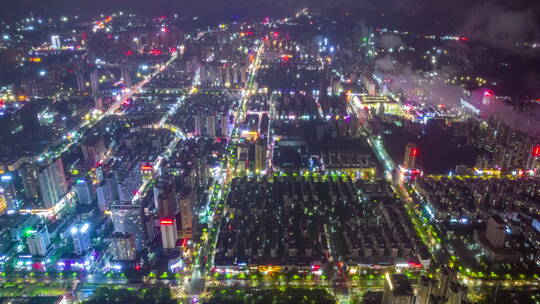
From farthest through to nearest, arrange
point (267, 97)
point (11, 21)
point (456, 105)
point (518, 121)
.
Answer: point (11, 21) → point (267, 97) → point (456, 105) → point (518, 121)

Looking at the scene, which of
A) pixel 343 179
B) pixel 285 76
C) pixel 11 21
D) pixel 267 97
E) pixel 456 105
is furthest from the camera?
pixel 11 21

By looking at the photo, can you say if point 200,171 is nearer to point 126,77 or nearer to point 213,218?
point 213,218

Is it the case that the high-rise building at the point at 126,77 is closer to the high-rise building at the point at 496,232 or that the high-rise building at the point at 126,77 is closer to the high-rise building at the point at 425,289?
the high-rise building at the point at 496,232

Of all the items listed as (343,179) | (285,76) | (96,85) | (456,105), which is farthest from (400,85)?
(96,85)

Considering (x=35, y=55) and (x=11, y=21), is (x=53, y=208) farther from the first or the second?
(x=11, y=21)

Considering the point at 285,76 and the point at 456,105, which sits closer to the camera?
the point at 456,105

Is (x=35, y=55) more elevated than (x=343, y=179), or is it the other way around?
(x=35, y=55)

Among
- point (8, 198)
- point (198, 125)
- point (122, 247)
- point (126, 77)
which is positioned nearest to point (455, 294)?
point (122, 247)

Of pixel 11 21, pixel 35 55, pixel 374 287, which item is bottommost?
pixel 374 287

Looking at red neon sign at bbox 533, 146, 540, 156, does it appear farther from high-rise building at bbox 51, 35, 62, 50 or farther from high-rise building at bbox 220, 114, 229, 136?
high-rise building at bbox 51, 35, 62, 50
